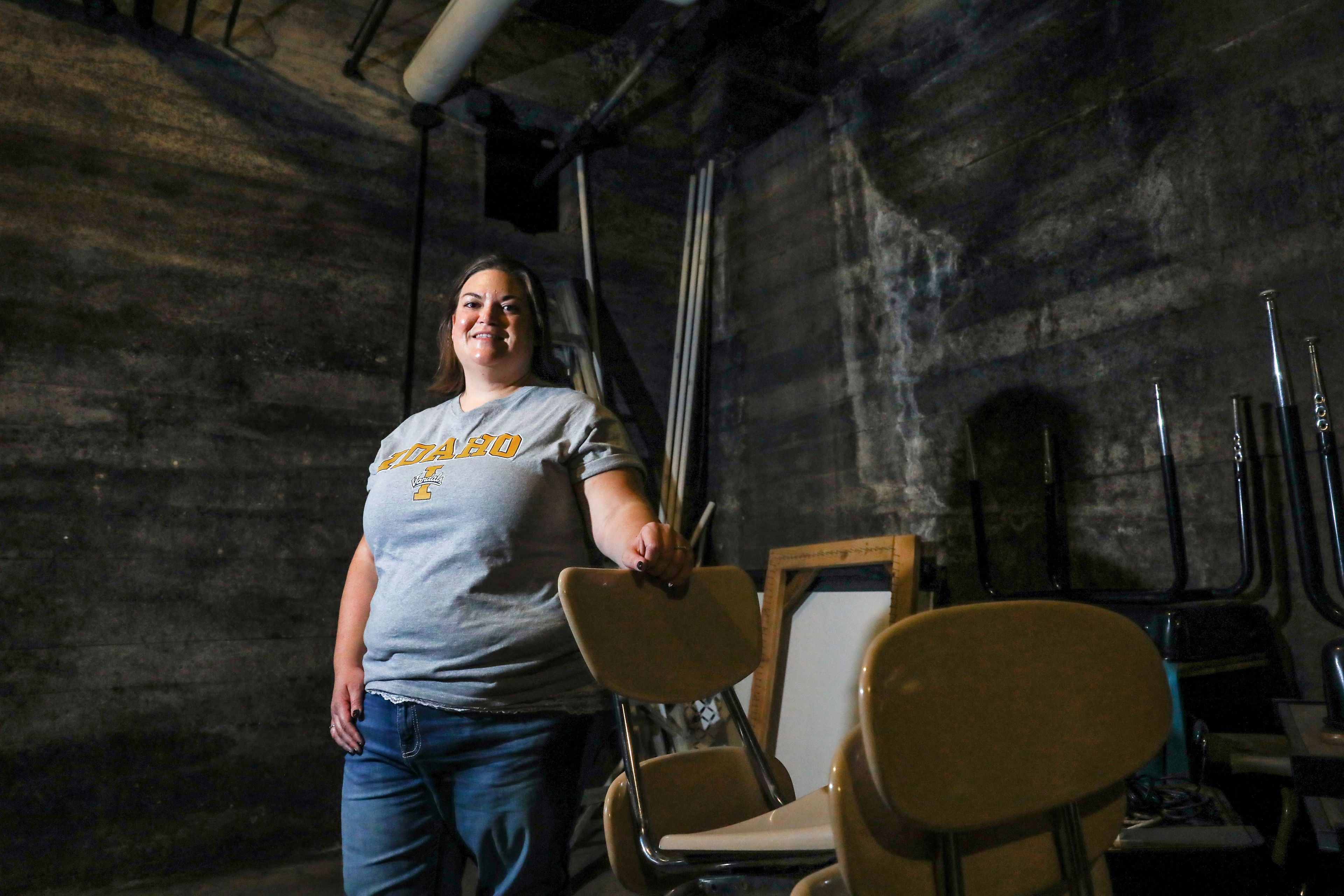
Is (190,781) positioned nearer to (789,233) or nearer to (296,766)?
(296,766)

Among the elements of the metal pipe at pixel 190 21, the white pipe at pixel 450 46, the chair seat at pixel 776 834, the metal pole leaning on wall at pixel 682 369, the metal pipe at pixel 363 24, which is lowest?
the chair seat at pixel 776 834

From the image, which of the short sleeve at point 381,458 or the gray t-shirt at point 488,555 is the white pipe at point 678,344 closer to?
the short sleeve at point 381,458

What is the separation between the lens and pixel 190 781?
257cm

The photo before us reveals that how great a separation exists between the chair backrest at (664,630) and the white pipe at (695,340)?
222 cm

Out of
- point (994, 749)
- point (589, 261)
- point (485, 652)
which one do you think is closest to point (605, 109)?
point (589, 261)

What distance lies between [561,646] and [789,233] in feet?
8.75

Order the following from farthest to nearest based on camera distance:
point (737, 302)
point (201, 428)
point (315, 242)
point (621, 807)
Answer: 1. point (737, 302)
2. point (315, 242)
3. point (201, 428)
4. point (621, 807)

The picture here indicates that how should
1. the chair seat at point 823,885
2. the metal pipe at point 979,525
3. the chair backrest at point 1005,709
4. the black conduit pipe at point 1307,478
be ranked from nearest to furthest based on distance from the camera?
the chair backrest at point 1005,709
the chair seat at point 823,885
the black conduit pipe at point 1307,478
the metal pipe at point 979,525

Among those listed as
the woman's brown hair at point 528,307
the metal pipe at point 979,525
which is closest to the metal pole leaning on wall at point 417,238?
the woman's brown hair at point 528,307

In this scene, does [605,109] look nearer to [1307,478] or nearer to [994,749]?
[1307,478]

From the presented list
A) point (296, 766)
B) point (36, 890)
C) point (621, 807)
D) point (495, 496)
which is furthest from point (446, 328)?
point (36, 890)

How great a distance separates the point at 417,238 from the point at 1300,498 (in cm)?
290

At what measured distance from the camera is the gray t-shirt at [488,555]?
3.25 ft

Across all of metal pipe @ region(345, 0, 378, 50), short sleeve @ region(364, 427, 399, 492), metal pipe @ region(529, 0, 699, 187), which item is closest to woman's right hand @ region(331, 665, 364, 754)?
short sleeve @ region(364, 427, 399, 492)
